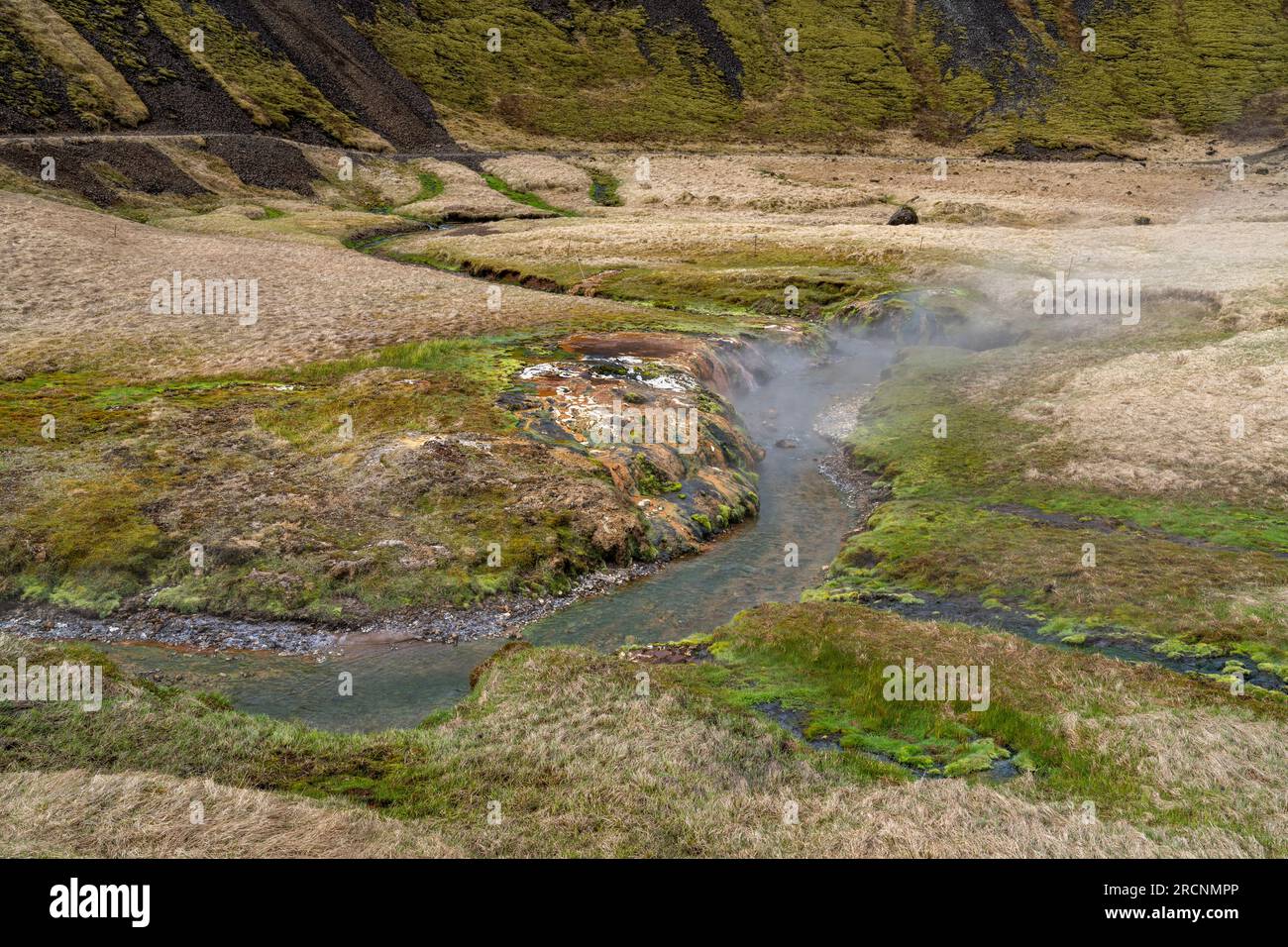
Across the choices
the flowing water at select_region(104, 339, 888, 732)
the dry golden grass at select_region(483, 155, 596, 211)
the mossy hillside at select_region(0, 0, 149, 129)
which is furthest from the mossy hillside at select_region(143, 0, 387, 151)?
the flowing water at select_region(104, 339, 888, 732)

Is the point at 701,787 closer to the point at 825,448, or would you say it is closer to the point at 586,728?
the point at 586,728

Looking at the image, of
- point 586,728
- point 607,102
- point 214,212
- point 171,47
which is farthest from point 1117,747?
point 607,102

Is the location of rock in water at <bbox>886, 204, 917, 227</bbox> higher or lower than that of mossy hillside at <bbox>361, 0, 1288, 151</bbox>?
lower

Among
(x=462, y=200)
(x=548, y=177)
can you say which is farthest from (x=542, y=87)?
(x=462, y=200)

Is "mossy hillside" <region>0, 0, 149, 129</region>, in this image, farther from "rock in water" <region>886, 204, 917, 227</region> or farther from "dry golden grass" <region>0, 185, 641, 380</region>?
"rock in water" <region>886, 204, 917, 227</region>

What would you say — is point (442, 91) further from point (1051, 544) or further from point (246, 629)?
point (1051, 544)

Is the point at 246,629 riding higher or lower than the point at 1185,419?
lower
